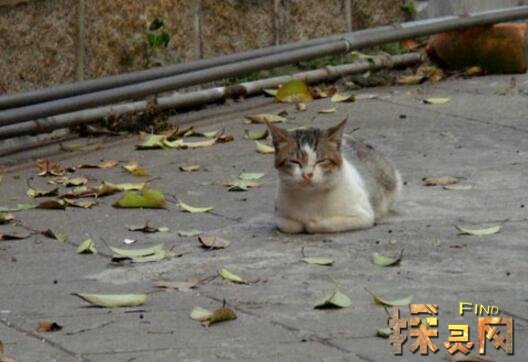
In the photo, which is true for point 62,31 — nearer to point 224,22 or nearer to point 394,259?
point 224,22

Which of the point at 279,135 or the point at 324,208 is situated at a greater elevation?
the point at 279,135

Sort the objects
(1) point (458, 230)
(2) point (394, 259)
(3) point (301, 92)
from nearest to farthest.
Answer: (2) point (394, 259) → (1) point (458, 230) → (3) point (301, 92)

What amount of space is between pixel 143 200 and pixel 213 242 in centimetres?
92

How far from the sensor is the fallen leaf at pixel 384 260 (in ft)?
19.3

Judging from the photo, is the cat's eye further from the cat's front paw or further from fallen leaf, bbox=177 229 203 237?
fallen leaf, bbox=177 229 203 237

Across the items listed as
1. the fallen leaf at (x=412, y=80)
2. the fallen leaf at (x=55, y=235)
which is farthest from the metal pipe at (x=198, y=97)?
the fallen leaf at (x=55, y=235)

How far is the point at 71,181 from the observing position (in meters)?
7.75

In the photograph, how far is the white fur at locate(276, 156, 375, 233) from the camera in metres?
6.54

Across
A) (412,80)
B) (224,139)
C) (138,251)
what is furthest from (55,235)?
(412,80)

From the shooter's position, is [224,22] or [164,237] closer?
[164,237]

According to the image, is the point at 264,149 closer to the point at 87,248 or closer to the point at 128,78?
the point at 128,78

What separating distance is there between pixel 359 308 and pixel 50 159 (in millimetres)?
3568

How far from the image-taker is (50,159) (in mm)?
8406

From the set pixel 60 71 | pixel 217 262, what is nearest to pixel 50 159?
pixel 60 71
